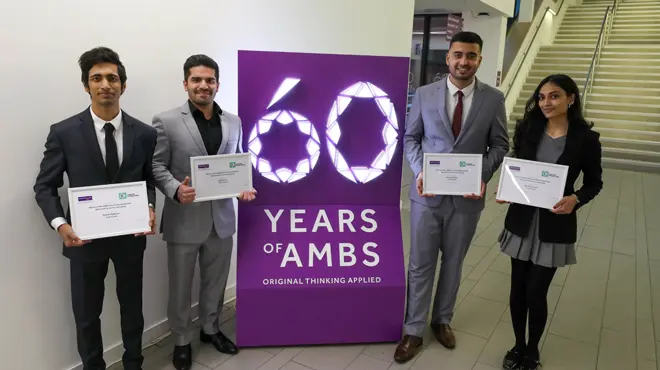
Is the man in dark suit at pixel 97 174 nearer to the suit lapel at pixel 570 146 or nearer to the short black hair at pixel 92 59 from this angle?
the short black hair at pixel 92 59

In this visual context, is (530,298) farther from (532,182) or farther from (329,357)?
(329,357)

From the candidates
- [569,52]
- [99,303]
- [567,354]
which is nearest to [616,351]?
[567,354]

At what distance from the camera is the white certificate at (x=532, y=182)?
2.19 meters

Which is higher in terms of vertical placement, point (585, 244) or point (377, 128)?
point (377, 128)

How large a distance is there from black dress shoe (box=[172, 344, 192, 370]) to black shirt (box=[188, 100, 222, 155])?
41.8 inches

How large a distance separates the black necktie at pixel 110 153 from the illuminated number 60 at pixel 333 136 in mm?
746

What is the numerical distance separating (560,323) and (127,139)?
2.90 meters

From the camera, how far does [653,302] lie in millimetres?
3539

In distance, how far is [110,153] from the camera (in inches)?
78.9

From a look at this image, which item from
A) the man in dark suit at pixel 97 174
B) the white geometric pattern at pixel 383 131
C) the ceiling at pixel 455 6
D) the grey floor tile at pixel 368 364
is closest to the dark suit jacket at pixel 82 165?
the man in dark suit at pixel 97 174

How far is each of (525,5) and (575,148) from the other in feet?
27.5

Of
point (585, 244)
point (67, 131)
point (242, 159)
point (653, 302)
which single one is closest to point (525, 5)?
point (585, 244)

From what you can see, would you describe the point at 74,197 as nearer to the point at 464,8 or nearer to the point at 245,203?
the point at 245,203

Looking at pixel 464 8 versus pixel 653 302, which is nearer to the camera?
pixel 653 302
